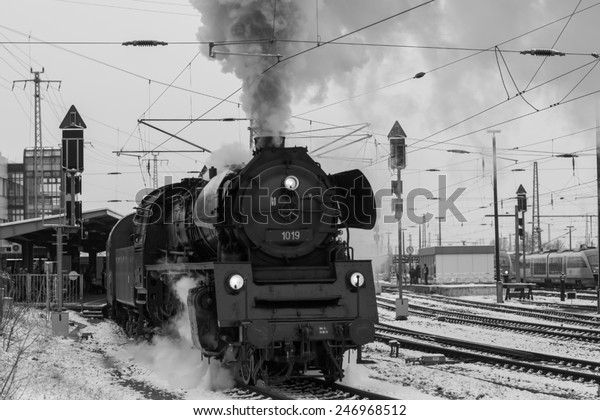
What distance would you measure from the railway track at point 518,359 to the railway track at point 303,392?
3.89m

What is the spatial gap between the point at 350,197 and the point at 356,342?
260 cm

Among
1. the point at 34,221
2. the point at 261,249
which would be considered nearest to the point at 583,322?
the point at 261,249

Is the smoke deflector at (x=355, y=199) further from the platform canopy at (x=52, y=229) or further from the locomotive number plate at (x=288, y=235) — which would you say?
the platform canopy at (x=52, y=229)

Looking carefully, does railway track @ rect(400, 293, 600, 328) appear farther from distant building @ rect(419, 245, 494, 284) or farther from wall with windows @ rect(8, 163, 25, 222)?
wall with windows @ rect(8, 163, 25, 222)

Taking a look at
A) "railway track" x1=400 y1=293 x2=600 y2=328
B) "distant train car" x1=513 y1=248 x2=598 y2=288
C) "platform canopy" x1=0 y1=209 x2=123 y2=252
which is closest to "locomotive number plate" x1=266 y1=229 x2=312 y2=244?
"platform canopy" x1=0 y1=209 x2=123 y2=252

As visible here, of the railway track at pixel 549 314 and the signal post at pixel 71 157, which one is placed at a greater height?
the signal post at pixel 71 157

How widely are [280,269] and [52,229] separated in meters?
20.4

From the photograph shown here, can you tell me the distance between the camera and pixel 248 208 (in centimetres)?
1136

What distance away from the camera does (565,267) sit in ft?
154

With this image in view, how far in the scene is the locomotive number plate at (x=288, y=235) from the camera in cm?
1141

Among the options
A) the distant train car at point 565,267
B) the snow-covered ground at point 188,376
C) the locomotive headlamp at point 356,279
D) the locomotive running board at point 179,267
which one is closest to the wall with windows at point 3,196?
the distant train car at point 565,267

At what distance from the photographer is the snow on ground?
10.9m

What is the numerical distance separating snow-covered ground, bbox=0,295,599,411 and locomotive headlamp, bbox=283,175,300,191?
9.55ft

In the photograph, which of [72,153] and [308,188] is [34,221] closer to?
[72,153]
